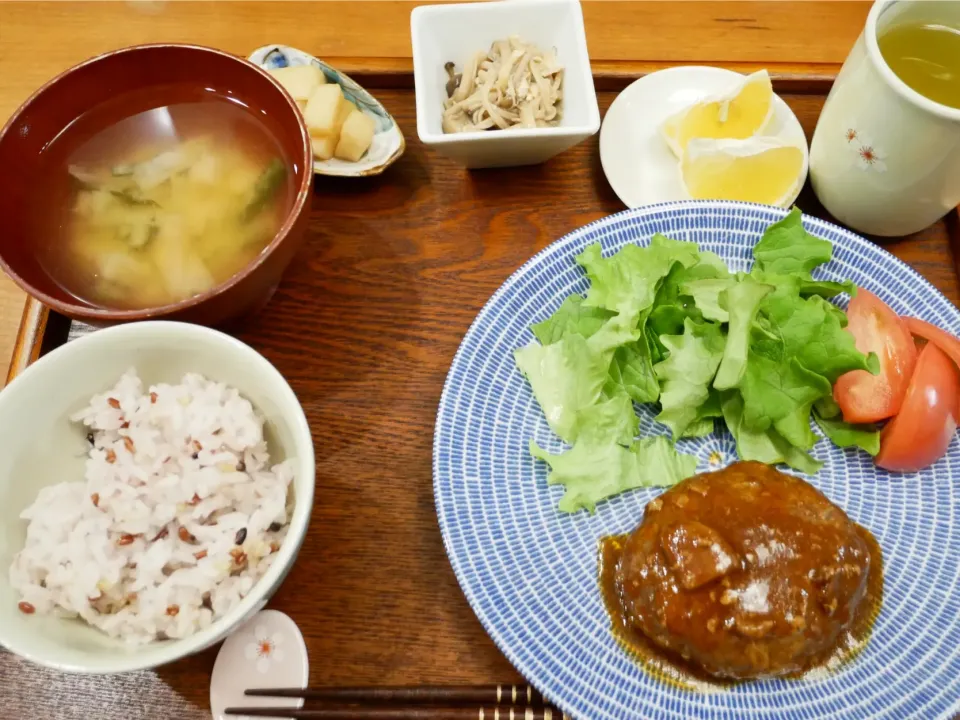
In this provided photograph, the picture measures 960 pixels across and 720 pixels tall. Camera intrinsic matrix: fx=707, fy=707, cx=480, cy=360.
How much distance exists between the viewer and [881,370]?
1.70 m

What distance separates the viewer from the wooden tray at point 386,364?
1.63 m

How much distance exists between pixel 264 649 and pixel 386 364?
0.77 metres

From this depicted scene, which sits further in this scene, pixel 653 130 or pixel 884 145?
pixel 653 130

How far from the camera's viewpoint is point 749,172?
203 cm

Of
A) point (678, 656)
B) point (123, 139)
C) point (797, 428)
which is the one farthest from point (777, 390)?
point (123, 139)

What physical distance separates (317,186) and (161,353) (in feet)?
2.72

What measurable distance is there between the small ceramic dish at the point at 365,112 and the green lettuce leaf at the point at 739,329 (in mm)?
1059

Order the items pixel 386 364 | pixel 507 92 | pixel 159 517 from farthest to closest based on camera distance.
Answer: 1. pixel 507 92
2. pixel 386 364
3. pixel 159 517

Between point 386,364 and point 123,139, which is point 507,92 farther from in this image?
point 123,139

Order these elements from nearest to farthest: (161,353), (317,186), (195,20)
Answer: (161,353) → (317,186) → (195,20)

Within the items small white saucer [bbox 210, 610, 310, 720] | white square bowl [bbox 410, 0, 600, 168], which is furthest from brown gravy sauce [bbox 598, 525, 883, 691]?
white square bowl [bbox 410, 0, 600, 168]

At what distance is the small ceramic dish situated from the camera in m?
2.07

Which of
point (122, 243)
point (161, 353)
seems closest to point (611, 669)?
point (161, 353)

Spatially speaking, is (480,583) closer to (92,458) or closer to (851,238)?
(92,458)
